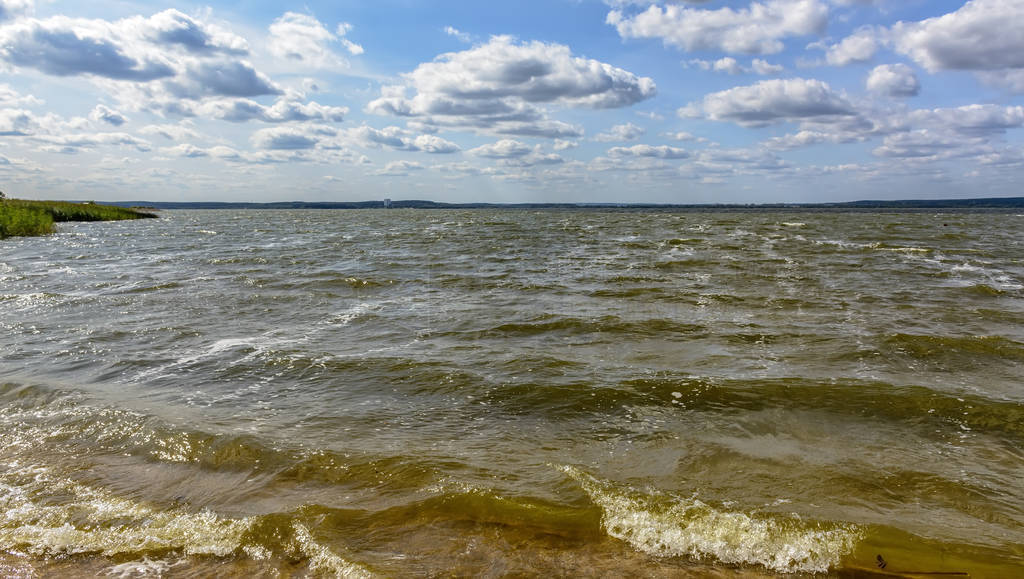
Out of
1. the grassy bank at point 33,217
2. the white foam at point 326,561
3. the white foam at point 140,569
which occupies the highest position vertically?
the grassy bank at point 33,217

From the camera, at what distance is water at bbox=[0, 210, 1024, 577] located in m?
4.82

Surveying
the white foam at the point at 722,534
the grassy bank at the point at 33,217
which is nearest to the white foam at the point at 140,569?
the white foam at the point at 722,534

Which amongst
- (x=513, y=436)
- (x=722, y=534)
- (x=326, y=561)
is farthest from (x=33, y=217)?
(x=722, y=534)

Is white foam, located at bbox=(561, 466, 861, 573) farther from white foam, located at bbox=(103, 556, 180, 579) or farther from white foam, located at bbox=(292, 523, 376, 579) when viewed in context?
white foam, located at bbox=(103, 556, 180, 579)

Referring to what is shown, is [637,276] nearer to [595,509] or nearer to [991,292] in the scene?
[991,292]

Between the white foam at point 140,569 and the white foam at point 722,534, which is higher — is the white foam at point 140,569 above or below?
below

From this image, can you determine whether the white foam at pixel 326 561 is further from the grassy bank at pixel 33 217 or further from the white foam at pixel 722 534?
the grassy bank at pixel 33 217

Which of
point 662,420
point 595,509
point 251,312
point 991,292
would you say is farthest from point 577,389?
point 991,292

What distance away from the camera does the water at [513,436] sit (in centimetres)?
482

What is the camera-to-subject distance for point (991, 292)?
17656mm

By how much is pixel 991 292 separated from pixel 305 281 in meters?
22.5

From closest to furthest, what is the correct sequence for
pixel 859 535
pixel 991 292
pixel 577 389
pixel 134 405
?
pixel 859 535 → pixel 134 405 → pixel 577 389 → pixel 991 292

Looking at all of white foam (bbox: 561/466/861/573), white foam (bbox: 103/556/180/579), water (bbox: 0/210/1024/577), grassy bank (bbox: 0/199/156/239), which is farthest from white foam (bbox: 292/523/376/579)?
grassy bank (bbox: 0/199/156/239)

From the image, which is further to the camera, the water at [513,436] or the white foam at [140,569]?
the water at [513,436]
